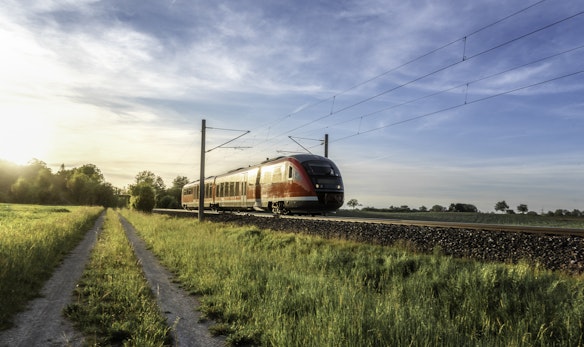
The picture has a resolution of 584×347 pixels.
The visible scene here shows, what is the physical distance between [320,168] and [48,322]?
17.1m

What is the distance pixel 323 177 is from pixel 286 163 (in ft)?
8.50

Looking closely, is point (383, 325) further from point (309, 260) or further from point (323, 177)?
point (323, 177)

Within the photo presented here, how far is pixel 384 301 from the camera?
6.55 metres

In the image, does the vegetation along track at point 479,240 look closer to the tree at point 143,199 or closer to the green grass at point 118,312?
the green grass at point 118,312

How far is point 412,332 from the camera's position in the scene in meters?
4.98

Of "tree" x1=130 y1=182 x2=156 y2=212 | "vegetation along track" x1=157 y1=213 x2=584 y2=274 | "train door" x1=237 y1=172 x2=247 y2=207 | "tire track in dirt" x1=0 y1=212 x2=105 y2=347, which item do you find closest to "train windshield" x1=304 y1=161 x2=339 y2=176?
"vegetation along track" x1=157 y1=213 x2=584 y2=274

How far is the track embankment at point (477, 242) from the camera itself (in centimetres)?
922

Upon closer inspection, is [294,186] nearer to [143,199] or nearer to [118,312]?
[118,312]

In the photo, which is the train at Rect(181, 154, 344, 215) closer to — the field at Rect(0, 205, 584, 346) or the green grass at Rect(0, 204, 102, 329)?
the field at Rect(0, 205, 584, 346)

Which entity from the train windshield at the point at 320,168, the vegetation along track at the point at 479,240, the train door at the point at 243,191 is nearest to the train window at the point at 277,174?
the train windshield at the point at 320,168

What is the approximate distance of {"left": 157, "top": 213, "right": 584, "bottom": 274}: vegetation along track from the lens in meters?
9.27

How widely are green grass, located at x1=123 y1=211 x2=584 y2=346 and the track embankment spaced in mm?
934

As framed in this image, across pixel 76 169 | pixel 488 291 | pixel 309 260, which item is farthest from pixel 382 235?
pixel 76 169

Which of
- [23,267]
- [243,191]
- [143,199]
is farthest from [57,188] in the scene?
[23,267]
